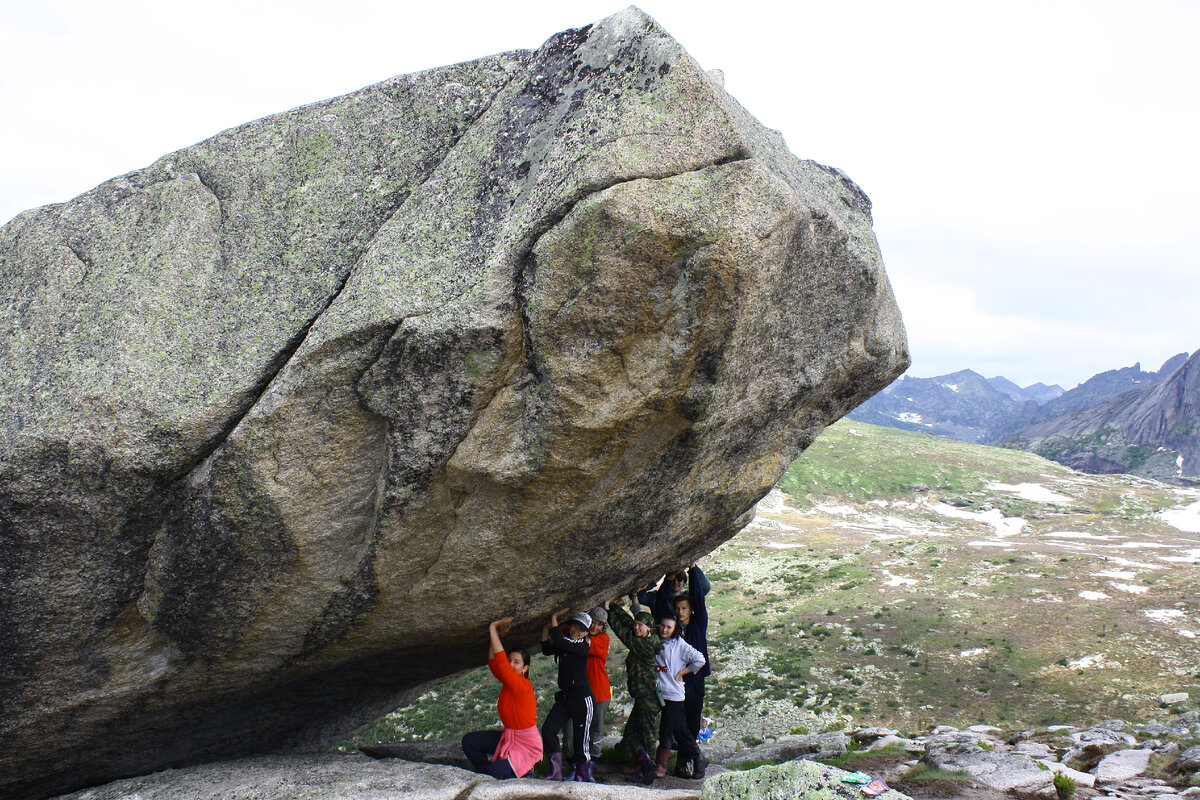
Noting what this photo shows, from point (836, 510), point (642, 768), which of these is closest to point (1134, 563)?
point (642, 768)

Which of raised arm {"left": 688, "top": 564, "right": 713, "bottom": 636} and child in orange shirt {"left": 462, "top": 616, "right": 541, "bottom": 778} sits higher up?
raised arm {"left": 688, "top": 564, "right": 713, "bottom": 636}

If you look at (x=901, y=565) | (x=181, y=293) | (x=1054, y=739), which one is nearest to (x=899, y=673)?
(x=1054, y=739)

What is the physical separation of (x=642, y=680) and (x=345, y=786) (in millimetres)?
5925

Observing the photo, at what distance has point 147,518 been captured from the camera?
36.1 ft

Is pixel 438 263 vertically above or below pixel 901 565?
above

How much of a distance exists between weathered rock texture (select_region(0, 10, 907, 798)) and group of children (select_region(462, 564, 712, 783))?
2012mm

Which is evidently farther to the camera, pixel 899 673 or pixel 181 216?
pixel 899 673

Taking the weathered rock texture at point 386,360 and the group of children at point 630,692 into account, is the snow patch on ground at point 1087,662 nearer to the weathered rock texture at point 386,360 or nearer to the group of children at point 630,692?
the group of children at point 630,692

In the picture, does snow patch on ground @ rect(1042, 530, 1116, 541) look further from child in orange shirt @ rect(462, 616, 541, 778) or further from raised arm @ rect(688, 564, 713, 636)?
child in orange shirt @ rect(462, 616, 541, 778)

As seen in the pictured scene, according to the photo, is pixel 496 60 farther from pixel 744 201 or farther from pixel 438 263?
pixel 744 201

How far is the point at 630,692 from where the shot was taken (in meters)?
15.3

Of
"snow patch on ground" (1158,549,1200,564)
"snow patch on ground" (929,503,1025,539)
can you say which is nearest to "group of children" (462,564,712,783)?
"snow patch on ground" (1158,549,1200,564)

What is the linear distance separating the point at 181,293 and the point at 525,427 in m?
5.77

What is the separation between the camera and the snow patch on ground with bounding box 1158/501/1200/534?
3282 inches
